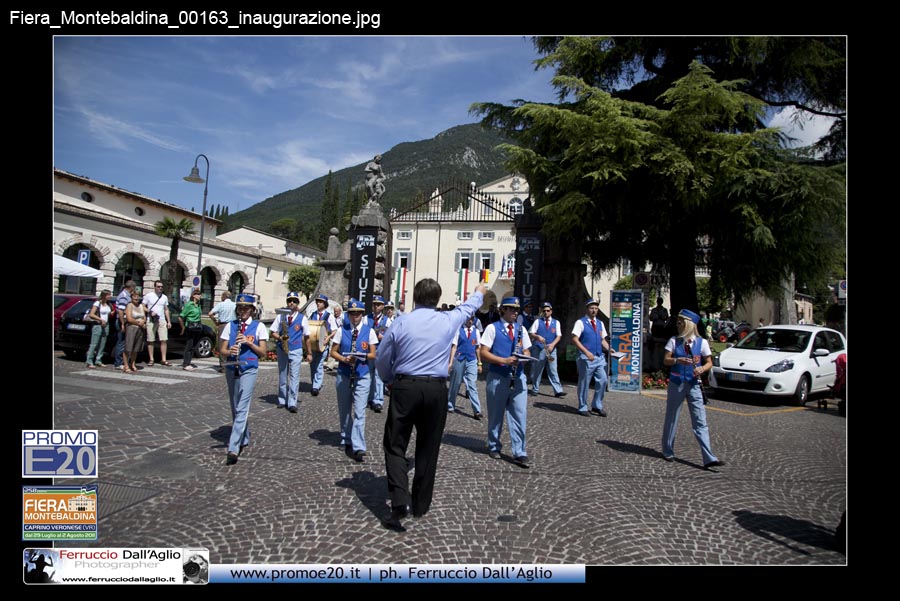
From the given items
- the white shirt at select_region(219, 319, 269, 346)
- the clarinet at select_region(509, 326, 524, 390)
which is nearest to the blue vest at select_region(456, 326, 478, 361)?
the clarinet at select_region(509, 326, 524, 390)

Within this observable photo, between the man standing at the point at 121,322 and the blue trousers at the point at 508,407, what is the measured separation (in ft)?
31.8

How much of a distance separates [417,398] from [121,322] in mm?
10888

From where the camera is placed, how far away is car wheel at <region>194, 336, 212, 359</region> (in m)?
14.5

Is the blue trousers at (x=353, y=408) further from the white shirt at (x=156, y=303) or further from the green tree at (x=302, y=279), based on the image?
the green tree at (x=302, y=279)

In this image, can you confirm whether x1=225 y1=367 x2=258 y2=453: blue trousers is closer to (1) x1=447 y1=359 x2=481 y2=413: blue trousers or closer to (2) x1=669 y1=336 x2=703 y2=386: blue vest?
(1) x1=447 y1=359 x2=481 y2=413: blue trousers

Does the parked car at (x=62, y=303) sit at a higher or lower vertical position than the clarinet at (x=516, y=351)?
higher

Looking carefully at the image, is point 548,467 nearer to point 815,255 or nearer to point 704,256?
point 815,255

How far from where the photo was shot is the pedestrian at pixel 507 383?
18.7 feet

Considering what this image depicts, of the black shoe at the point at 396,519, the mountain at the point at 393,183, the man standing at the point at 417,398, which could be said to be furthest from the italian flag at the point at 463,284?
the black shoe at the point at 396,519

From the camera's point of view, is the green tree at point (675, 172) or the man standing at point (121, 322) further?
the man standing at point (121, 322)

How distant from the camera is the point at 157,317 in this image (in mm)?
12406
